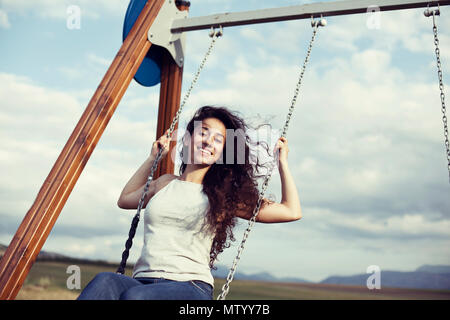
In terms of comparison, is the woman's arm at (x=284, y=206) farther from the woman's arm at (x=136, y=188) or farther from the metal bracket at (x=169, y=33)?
the metal bracket at (x=169, y=33)

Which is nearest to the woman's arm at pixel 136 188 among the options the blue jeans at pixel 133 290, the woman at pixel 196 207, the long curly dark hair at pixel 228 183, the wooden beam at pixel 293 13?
the woman at pixel 196 207

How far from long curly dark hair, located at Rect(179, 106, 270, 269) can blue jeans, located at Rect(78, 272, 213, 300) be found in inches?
13.6

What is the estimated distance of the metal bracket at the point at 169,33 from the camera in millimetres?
3406

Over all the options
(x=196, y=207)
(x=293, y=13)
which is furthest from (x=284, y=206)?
(x=293, y=13)

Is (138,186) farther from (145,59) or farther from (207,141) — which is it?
(145,59)

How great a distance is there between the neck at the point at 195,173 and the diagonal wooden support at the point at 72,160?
2.35 feet

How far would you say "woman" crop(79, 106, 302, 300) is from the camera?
1.98m

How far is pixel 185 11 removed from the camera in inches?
145

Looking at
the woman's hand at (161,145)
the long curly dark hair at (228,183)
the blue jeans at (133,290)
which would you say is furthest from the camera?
the woman's hand at (161,145)

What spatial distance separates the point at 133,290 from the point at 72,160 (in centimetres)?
111

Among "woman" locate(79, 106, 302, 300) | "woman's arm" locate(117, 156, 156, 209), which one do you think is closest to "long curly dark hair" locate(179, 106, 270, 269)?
"woman" locate(79, 106, 302, 300)
